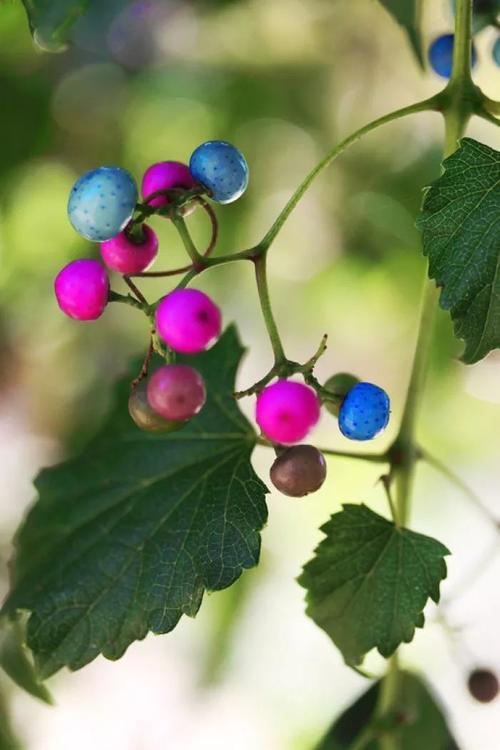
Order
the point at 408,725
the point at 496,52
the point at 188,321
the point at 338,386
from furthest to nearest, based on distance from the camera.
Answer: the point at 408,725 → the point at 496,52 → the point at 338,386 → the point at 188,321

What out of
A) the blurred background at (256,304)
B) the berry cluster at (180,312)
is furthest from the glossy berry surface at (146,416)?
the blurred background at (256,304)

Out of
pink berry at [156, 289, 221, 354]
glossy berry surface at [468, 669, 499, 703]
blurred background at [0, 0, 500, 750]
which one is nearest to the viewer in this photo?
pink berry at [156, 289, 221, 354]

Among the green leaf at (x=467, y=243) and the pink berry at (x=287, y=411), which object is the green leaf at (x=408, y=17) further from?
the pink berry at (x=287, y=411)

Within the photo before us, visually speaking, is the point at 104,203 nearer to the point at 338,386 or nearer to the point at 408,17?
the point at 338,386

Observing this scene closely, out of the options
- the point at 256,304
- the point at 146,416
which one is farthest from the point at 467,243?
the point at 256,304

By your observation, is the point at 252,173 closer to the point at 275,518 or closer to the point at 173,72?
the point at 173,72

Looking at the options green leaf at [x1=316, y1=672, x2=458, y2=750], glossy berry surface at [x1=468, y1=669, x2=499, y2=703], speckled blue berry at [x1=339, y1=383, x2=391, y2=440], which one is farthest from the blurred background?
speckled blue berry at [x1=339, y1=383, x2=391, y2=440]

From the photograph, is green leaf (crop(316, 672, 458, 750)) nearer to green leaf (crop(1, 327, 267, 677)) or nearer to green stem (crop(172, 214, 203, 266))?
green leaf (crop(1, 327, 267, 677))
